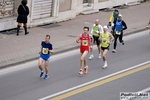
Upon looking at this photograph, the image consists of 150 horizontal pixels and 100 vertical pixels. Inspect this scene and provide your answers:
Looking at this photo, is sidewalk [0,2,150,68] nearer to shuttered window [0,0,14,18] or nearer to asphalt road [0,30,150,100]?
asphalt road [0,30,150,100]

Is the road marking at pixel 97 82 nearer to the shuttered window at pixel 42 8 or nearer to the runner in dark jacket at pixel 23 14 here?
the runner in dark jacket at pixel 23 14

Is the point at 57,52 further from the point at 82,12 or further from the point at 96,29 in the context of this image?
the point at 82,12

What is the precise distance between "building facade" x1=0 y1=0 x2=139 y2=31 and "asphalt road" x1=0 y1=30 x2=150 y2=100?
4.39m

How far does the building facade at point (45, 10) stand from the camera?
75.5 feet

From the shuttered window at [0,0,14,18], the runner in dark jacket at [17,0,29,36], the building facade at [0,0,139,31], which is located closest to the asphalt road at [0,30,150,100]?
the runner in dark jacket at [17,0,29,36]

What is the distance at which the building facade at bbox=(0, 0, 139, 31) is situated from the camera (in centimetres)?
2300

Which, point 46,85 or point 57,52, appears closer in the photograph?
point 46,85

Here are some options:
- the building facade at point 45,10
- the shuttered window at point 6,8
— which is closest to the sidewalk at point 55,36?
the building facade at point 45,10

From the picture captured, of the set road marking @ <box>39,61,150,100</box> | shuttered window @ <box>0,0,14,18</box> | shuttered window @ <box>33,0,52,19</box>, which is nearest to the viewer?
road marking @ <box>39,61,150,100</box>

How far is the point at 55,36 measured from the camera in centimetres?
2273

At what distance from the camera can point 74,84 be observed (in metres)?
16.0

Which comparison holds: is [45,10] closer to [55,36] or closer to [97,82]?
[55,36]

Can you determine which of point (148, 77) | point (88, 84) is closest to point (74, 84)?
point (88, 84)

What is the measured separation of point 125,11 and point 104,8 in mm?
1365
